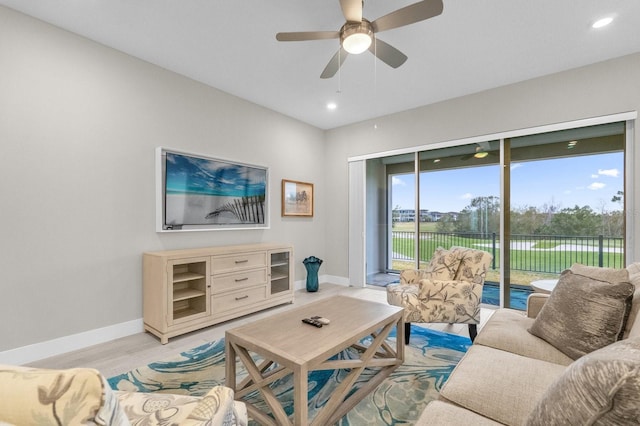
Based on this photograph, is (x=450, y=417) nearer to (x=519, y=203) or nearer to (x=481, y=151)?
(x=519, y=203)

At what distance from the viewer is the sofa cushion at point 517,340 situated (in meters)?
1.57

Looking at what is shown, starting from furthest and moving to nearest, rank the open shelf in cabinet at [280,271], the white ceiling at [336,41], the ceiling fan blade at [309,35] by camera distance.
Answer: the open shelf in cabinet at [280,271] → the white ceiling at [336,41] → the ceiling fan blade at [309,35]

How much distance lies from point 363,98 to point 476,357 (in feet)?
11.2

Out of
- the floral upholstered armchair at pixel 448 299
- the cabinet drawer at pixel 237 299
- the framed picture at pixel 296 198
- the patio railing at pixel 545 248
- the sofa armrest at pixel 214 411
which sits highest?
the framed picture at pixel 296 198

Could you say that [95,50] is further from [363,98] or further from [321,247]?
[321,247]

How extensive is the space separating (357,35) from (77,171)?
2699 mm

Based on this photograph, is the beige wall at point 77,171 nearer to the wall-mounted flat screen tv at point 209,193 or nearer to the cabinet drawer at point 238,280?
the wall-mounted flat screen tv at point 209,193

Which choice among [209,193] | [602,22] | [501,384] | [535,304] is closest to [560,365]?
[501,384]

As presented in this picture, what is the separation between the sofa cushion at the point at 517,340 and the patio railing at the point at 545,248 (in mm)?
1896

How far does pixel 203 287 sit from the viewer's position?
3.11m

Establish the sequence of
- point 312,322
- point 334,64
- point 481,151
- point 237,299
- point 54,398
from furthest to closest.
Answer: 1. point 481,151
2. point 237,299
3. point 334,64
4. point 312,322
5. point 54,398

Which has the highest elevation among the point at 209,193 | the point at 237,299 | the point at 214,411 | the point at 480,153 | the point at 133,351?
the point at 480,153

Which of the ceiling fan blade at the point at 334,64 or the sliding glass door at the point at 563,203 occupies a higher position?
the ceiling fan blade at the point at 334,64

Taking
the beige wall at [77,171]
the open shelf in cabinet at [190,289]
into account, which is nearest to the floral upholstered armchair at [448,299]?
the open shelf in cabinet at [190,289]
